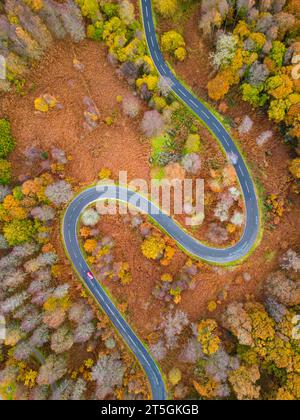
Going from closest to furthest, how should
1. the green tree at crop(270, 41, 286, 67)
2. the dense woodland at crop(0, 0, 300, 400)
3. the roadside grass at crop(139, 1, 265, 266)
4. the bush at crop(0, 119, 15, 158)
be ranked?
the dense woodland at crop(0, 0, 300, 400), the green tree at crop(270, 41, 286, 67), the bush at crop(0, 119, 15, 158), the roadside grass at crop(139, 1, 265, 266)

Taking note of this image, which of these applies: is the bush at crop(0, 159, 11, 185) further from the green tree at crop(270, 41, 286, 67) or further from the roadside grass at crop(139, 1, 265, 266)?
the green tree at crop(270, 41, 286, 67)

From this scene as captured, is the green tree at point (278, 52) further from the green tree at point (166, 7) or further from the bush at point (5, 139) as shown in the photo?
the bush at point (5, 139)

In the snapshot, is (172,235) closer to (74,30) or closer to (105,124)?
(105,124)

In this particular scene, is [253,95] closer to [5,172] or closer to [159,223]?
[159,223]

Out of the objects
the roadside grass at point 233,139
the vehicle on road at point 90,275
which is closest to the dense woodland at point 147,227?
the roadside grass at point 233,139

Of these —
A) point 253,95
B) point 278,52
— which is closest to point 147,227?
point 253,95

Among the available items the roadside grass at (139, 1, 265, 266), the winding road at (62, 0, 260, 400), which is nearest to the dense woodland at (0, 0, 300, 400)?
the roadside grass at (139, 1, 265, 266)
